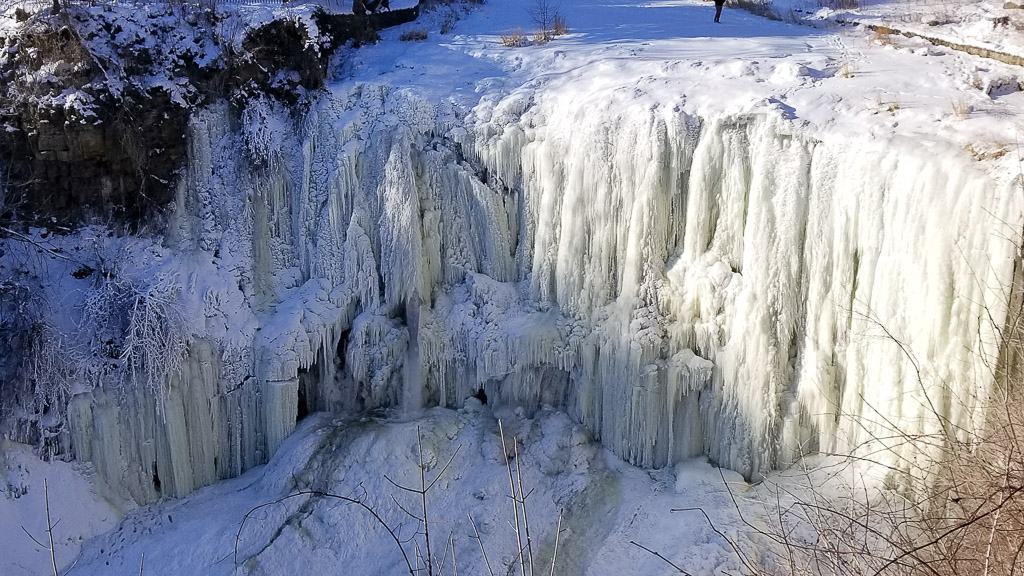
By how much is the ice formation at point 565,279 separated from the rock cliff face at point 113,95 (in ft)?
1.74

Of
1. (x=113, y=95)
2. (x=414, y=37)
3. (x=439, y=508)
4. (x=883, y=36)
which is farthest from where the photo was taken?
(x=414, y=37)

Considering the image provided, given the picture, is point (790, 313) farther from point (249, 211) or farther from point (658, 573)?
point (249, 211)

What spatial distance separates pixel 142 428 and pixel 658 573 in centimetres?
733

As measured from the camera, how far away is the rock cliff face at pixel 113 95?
12344 mm

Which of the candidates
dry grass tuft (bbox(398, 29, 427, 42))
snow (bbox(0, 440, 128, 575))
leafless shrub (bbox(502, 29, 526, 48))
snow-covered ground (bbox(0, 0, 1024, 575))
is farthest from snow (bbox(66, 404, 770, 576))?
dry grass tuft (bbox(398, 29, 427, 42))

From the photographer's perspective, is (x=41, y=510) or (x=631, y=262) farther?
(x=41, y=510)

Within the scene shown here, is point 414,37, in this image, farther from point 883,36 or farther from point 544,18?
point 883,36

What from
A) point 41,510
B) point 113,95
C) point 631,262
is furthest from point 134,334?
point 631,262

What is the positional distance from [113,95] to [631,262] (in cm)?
826

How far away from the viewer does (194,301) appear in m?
A: 12.1

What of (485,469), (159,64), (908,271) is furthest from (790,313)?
(159,64)

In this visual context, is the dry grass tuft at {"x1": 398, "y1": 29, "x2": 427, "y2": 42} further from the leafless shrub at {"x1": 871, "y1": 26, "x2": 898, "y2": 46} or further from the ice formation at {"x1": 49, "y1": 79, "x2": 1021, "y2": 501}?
the leafless shrub at {"x1": 871, "y1": 26, "x2": 898, "y2": 46}

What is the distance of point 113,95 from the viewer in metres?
12.6

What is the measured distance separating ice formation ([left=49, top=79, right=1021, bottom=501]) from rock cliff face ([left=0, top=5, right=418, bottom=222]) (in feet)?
1.74
